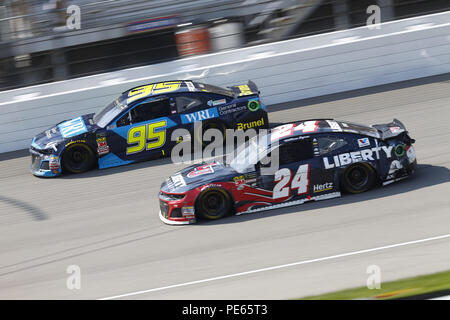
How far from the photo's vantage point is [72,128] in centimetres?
1323

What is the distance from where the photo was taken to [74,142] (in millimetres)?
12867

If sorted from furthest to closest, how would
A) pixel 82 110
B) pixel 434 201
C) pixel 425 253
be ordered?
pixel 82 110
pixel 434 201
pixel 425 253

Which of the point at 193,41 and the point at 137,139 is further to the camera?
the point at 193,41

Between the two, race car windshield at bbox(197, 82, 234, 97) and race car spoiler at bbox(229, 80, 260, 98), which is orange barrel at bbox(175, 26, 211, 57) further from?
race car windshield at bbox(197, 82, 234, 97)

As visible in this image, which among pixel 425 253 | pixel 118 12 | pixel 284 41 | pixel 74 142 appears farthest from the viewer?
pixel 118 12

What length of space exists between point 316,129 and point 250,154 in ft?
3.67

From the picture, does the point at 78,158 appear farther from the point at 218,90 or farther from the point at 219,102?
the point at 218,90

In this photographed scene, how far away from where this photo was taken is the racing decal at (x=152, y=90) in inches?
516

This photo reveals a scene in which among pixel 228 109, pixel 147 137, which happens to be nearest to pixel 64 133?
pixel 147 137

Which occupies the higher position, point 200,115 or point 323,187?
point 200,115

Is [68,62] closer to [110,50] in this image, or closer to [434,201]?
[110,50]

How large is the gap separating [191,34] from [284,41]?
2.79m

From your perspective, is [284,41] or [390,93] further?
[284,41]
